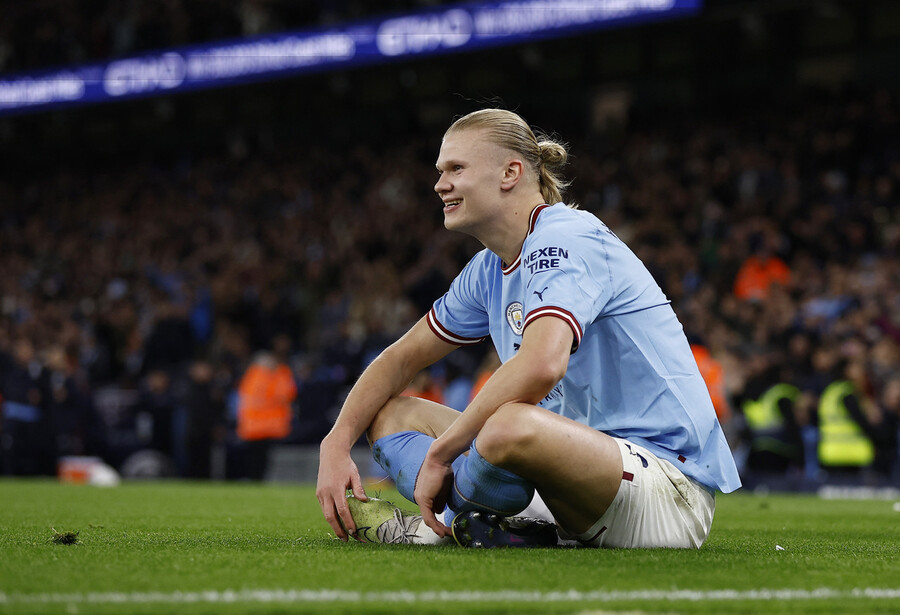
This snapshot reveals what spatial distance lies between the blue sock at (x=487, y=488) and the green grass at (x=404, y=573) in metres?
0.15

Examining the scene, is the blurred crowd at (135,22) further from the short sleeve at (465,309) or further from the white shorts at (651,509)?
the white shorts at (651,509)

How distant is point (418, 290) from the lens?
15.5 meters

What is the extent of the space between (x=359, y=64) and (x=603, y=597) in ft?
51.9

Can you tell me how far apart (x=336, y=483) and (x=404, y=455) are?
0.24m

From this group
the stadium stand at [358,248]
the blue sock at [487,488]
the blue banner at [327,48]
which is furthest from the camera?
the blue banner at [327,48]

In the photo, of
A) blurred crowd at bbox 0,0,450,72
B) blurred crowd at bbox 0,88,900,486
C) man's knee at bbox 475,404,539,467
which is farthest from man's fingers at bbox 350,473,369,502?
blurred crowd at bbox 0,0,450,72

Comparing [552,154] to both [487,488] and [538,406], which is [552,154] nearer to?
[538,406]

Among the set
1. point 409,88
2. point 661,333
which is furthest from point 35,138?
point 661,333

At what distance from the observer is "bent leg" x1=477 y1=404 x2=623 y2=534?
10.4 ft

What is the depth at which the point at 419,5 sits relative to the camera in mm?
18547

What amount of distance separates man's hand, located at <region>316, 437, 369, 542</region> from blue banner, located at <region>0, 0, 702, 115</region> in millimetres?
11665

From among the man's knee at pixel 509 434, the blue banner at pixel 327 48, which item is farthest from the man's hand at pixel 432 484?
the blue banner at pixel 327 48

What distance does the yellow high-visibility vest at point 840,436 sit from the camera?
10758 mm

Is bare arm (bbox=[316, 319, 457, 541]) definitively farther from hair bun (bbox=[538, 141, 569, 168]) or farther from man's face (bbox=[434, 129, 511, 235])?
hair bun (bbox=[538, 141, 569, 168])
